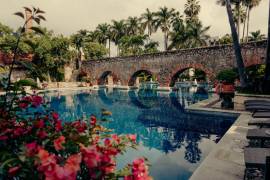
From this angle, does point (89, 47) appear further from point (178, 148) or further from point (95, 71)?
point (178, 148)

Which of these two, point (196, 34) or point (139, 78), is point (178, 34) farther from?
point (139, 78)

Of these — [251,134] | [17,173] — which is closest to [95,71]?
[251,134]

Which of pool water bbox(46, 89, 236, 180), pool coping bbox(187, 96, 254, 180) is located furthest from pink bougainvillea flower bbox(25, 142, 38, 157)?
pool water bbox(46, 89, 236, 180)

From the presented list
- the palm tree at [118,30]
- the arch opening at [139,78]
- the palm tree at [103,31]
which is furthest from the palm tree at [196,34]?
the palm tree at [103,31]

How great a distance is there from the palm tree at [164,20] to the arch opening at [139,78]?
18.0 ft

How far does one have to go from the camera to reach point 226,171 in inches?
184

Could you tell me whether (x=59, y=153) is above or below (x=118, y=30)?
below

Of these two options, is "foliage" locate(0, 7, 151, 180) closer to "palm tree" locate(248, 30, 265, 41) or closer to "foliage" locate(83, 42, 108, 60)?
"foliage" locate(83, 42, 108, 60)

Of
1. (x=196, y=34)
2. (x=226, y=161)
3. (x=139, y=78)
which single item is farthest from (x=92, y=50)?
(x=226, y=161)

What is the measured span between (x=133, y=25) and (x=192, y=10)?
1112 cm

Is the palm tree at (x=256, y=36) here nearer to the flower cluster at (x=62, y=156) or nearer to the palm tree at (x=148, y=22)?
the palm tree at (x=148, y=22)

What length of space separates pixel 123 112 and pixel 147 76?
2821 centimetres

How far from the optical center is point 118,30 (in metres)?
50.0

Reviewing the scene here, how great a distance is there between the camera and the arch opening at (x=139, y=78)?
113ft
